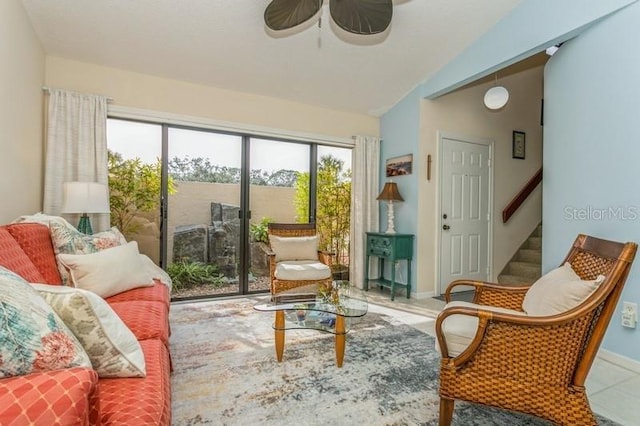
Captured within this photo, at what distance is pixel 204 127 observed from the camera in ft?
11.6

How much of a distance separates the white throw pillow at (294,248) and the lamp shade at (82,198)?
1657mm

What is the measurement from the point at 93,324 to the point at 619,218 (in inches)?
118

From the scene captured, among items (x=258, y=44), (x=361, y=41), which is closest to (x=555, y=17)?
(x=361, y=41)

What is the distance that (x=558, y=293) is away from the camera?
59.0 inches

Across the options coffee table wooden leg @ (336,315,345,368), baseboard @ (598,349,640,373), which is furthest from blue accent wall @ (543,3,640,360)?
coffee table wooden leg @ (336,315,345,368)

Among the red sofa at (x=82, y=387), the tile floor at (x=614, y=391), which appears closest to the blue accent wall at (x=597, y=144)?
the tile floor at (x=614, y=391)

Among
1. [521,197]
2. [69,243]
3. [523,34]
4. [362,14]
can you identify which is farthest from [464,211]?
[69,243]

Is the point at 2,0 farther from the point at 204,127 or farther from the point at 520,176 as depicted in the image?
the point at 520,176

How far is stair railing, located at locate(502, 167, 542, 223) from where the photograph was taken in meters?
4.45

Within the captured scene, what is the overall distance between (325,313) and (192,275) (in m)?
1.95

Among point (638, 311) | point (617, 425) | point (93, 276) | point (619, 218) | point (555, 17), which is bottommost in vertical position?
point (617, 425)

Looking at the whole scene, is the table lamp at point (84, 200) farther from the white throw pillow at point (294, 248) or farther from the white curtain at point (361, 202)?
the white curtain at point (361, 202)

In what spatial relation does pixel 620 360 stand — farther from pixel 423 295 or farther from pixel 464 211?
pixel 464 211

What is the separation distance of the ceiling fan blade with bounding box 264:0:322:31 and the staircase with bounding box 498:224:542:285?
4.01m
